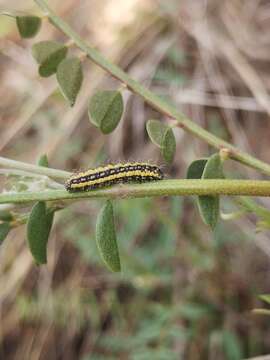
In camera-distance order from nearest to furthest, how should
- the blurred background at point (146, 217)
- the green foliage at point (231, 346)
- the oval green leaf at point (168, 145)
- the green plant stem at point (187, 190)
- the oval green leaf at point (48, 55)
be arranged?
the green plant stem at point (187, 190)
the oval green leaf at point (168, 145)
the oval green leaf at point (48, 55)
the green foliage at point (231, 346)
the blurred background at point (146, 217)

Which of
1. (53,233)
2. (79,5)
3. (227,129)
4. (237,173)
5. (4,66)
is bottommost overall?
(53,233)

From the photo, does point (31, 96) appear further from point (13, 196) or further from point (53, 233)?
point (13, 196)

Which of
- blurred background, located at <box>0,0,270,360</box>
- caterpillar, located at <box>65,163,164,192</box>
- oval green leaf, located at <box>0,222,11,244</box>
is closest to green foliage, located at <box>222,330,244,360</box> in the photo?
blurred background, located at <box>0,0,270,360</box>

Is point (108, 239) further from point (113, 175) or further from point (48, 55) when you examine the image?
point (48, 55)

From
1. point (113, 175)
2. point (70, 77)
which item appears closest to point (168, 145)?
point (113, 175)

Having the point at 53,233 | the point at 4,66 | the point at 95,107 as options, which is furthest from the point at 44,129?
the point at 95,107

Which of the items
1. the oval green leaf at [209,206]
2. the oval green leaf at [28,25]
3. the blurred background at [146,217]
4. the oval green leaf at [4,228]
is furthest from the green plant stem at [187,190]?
the blurred background at [146,217]

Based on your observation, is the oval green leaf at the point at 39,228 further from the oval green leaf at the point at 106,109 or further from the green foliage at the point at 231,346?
the green foliage at the point at 231,346
